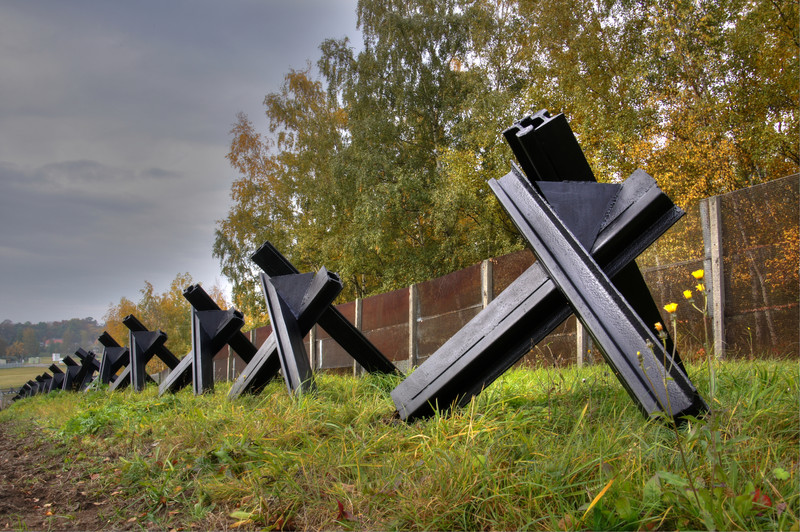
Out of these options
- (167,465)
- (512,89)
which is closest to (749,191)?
(167,465)

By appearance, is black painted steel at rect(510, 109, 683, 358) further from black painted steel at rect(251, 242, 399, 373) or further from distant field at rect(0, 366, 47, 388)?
distant field at rect(0, 366, 47, 388)

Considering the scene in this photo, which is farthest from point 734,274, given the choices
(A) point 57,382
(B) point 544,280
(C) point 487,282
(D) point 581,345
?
(A) point 57,382

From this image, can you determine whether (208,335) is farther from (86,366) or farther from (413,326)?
(86,366)

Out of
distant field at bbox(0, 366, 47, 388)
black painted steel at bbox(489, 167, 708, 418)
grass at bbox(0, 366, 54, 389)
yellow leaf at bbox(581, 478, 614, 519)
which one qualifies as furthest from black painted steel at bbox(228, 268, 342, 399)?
distant field at bbox(0, 366, 47, 388)

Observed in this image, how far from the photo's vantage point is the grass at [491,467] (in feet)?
5.51

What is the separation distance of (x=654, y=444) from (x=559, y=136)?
153cm

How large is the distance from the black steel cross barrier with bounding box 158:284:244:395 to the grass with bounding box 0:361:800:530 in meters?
2.81

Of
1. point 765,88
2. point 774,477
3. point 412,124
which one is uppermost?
point 412,124

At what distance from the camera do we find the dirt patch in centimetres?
280

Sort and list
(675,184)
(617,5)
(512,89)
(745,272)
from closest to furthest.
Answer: (745,272) < (675,184) < (617,5) < (512,89)

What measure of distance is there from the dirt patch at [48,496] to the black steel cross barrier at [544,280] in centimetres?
172

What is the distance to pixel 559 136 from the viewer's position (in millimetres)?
2826

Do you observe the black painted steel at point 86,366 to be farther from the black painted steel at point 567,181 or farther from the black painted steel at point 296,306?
the black painted steel at point 567,181

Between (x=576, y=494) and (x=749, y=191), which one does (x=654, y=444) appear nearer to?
(x=576, y=494)
